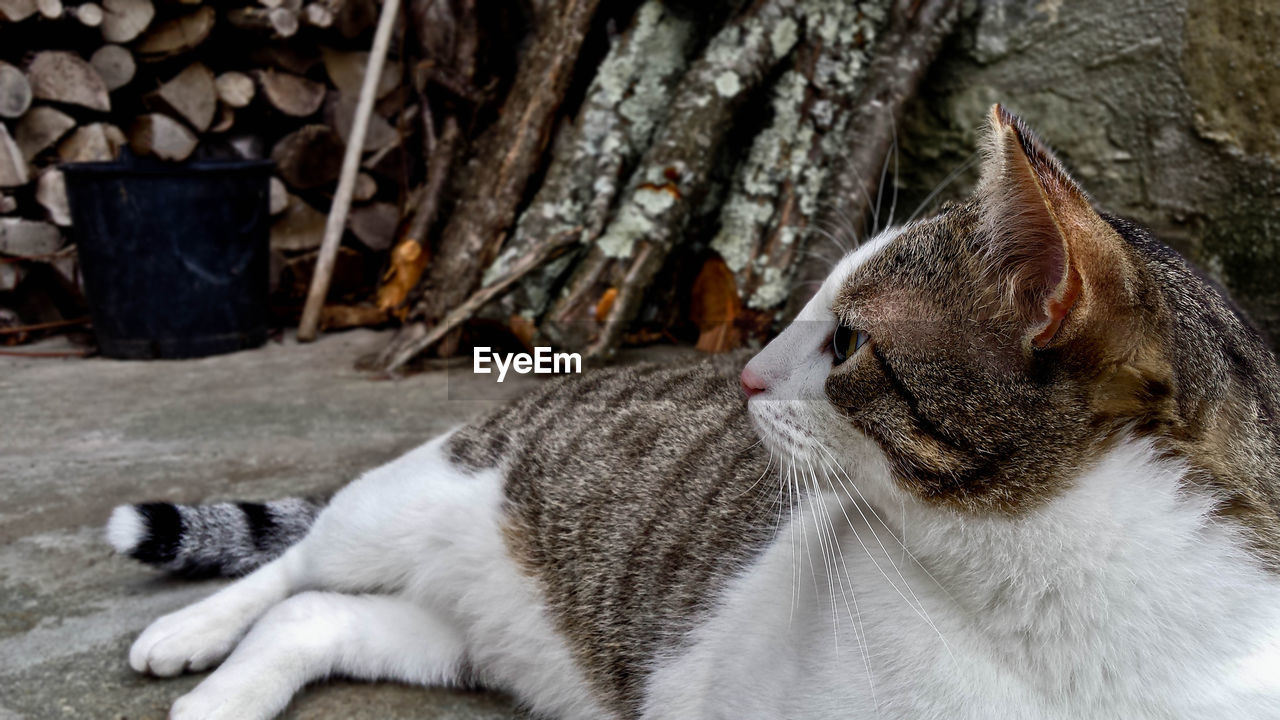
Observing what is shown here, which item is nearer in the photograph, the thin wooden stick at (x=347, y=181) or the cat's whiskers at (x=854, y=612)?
the cat's whiskers at (x=854, y=612)

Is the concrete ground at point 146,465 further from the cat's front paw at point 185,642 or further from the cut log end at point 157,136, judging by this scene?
the cut log end at point 157,136

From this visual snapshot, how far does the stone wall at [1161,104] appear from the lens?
3.60 m

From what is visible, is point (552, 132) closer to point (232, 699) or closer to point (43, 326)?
point (43, 326)

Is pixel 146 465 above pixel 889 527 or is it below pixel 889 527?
below

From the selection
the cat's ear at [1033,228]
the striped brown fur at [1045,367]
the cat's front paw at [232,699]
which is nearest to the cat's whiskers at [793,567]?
the striped brown fur at [1045,367]

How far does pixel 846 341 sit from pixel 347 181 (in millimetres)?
3881

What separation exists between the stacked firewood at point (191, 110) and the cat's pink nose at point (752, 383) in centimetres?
409

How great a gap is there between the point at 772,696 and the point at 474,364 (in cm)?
299

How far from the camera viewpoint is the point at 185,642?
Answer: 76.2 inches

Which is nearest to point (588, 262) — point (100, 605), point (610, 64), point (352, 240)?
point (610, 64)

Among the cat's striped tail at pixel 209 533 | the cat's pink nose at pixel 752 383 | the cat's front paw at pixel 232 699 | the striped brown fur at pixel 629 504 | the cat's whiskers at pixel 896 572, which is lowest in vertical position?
the cat's front paw at pixel 232 699

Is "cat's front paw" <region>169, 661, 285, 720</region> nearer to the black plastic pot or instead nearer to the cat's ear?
the cat's ear

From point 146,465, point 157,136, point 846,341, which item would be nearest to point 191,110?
point 157,136

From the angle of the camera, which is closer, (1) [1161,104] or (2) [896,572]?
(2) [896,572]
